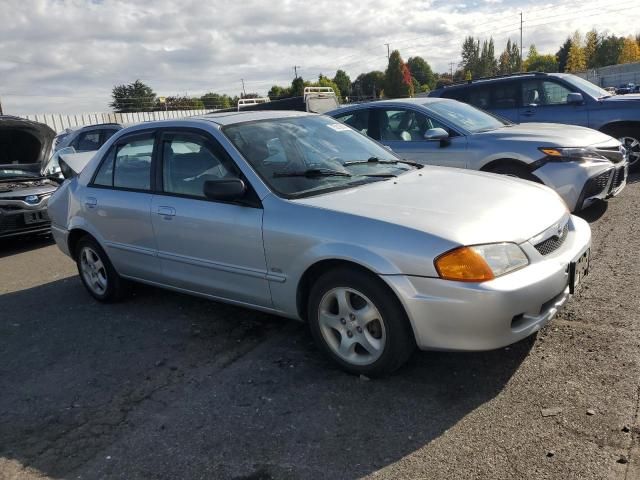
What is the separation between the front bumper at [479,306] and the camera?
9.37 feet

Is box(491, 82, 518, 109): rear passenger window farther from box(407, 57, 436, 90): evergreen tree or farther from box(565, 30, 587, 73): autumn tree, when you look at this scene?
box(407, 57, 436, 90): evergreen tree

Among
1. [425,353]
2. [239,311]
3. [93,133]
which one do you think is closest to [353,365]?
[425,353]

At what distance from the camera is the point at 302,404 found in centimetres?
315

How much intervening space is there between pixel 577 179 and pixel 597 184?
0.27 m

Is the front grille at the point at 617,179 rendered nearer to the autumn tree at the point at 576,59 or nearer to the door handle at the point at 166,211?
the door handle at the point at 166,211

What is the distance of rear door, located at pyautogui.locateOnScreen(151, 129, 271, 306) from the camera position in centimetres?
371

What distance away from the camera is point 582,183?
6062mm

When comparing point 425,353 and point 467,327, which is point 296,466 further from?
point 425,353

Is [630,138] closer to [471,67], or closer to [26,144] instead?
[26,144]

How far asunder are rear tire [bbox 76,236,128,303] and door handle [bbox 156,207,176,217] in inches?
41.6

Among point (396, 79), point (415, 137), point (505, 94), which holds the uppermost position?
point (396, 79)

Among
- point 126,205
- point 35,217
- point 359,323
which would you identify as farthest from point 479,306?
point 35,217

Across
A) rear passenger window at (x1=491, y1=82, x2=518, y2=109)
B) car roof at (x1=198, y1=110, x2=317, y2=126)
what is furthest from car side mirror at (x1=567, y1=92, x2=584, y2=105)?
car roof at (x1=198, y1=110, x2=317, y2=126)

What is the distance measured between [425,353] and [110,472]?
1.99 meters
